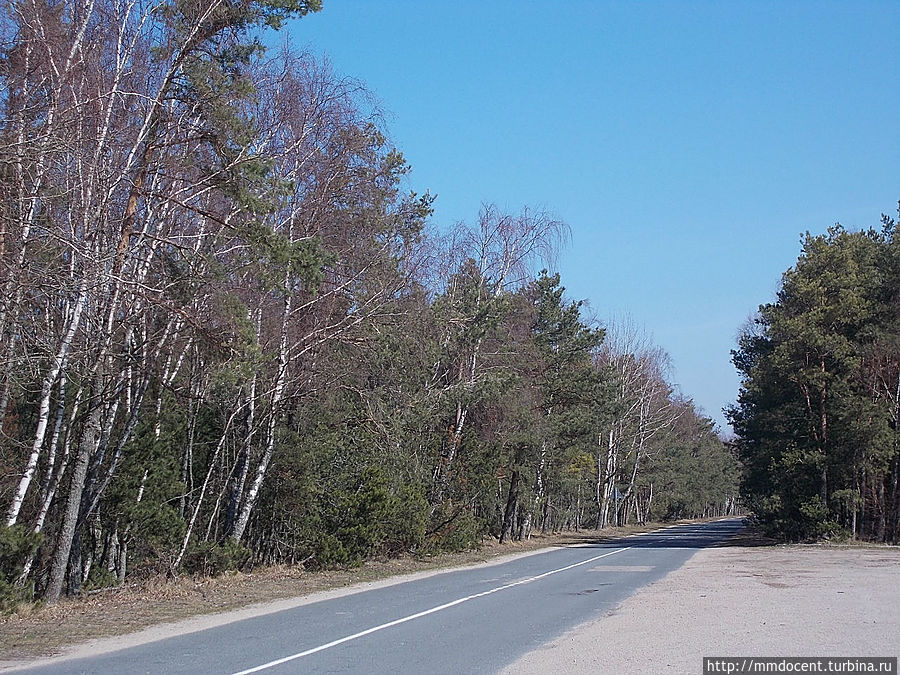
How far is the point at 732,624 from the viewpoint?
1210 cm

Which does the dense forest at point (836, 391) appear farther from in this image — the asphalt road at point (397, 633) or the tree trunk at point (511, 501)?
the asphalt road at point (397, 633)

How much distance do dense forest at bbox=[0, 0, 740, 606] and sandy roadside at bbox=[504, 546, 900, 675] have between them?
7.49 m

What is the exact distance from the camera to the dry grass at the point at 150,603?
11.3 m

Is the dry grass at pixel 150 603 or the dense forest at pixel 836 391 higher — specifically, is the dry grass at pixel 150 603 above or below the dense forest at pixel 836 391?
below

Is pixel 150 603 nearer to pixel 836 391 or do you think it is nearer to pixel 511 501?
pixel 511 501

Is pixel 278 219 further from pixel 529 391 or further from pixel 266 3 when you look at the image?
pixel 529 391

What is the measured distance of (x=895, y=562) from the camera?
2600 cm

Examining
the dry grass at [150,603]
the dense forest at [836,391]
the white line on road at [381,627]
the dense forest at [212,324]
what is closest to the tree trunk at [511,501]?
the dense forest at [212,324]

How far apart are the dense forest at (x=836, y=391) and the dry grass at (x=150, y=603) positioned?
20182mm

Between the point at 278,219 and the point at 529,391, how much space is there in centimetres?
2022

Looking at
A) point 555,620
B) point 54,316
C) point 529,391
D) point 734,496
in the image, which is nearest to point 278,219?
point 54,316

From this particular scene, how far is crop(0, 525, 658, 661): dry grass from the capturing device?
37.2 ft

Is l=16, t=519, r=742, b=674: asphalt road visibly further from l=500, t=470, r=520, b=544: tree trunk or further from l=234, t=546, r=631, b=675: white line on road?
l=500, t=470, r=520, b=544: tree trunk

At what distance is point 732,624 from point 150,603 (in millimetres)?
9876
